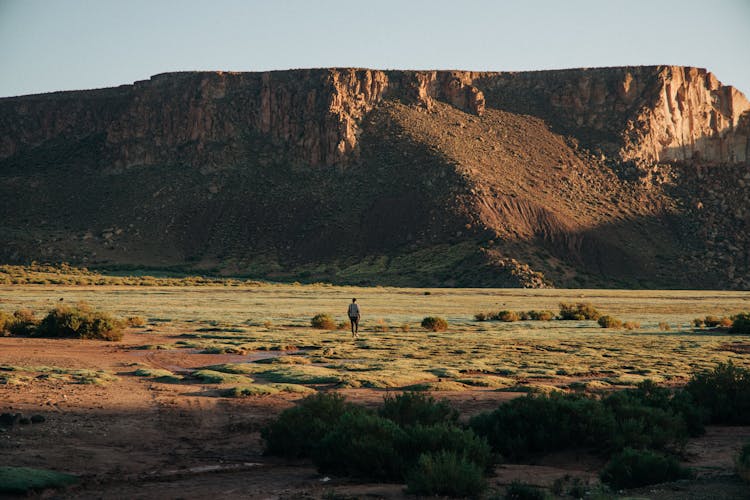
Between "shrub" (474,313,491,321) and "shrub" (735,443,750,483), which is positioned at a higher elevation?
"shrub" (735,443,750,483)

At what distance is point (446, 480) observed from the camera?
937cm

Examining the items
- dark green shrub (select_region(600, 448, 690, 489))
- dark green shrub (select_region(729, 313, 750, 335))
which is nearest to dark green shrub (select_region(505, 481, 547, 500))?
dark green shrub (select_region(600, 448, 690, 489))

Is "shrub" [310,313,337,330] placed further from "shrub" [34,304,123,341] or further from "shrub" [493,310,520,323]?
"shrub" [493,310,520,323]

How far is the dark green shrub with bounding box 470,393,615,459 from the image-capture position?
12.2 meters

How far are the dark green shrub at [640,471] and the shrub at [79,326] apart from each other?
2197cm

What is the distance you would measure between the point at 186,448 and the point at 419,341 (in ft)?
61.3

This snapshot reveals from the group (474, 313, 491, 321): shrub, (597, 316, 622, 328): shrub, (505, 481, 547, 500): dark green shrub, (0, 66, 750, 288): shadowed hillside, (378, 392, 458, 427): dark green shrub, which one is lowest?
(474, 313, 491, 321): shrub

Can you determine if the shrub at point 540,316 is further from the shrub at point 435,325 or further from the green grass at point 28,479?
the green grass at point 28,479

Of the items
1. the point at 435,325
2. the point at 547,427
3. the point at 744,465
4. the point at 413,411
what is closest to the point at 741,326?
the point at 435,325

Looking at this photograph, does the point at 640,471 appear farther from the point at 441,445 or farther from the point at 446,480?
the point at 446,480

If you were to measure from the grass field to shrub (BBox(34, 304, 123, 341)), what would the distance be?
1916mm

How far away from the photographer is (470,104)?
11044cm

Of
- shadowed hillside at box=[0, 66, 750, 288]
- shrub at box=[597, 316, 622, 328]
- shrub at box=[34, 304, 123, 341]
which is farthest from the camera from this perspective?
shadowed hillside at box=[0, 66, 750, 288]

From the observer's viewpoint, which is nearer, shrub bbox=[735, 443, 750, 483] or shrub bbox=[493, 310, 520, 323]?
shrub bbox=[735, 443, 750, 483]
